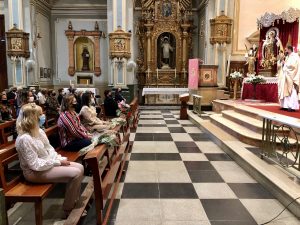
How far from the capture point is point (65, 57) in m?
15.2

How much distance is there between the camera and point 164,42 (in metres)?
14.8

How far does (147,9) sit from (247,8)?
499 cm

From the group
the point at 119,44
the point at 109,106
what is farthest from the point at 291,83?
the point at 119,44

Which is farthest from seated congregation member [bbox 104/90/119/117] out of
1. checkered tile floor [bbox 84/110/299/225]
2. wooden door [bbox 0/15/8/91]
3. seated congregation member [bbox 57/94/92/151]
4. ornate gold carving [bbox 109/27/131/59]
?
wooden door [bbox 0/15/8/91]

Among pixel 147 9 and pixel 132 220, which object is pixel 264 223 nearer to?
pixel 132 220

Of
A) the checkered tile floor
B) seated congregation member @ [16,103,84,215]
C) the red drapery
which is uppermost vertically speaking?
the red drapery

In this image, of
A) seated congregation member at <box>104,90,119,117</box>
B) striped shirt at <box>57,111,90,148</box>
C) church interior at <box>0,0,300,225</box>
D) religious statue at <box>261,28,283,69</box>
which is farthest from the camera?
religious statue at <box>261,28,283,69</box>

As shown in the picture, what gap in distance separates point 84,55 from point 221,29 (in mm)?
7246

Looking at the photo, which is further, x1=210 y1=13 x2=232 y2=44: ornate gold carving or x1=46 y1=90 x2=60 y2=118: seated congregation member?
x1=210 y1=13 x2=232 y2=44: ornate gold carving

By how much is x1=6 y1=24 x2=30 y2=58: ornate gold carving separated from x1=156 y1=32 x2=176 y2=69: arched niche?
640 centimetres

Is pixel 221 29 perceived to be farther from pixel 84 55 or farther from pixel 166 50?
pixel 84 55

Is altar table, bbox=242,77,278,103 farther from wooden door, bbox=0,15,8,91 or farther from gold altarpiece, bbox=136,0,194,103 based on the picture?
wooden door, bbox=0,15,8,91

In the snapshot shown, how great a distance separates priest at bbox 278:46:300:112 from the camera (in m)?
7.07

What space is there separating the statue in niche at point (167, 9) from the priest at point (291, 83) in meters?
8.52
